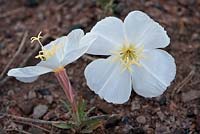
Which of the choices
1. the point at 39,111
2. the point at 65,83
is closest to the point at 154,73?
the point at 65,83

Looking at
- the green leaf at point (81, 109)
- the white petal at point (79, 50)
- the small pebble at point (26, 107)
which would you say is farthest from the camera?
the small pebble at point (26, 107)

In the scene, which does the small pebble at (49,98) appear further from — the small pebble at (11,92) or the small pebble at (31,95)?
the small pebble at (11,92)

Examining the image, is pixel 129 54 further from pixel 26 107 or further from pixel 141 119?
pixel 26 107

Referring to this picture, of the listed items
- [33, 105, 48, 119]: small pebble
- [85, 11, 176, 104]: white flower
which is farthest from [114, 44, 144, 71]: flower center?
[33, 105, 48, 119]: small pebble

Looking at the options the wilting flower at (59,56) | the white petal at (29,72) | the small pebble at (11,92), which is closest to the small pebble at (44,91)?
the small pebble at (11,92)

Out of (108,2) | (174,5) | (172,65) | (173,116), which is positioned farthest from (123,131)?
(174,5)

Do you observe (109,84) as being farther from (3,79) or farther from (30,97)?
(3,79)

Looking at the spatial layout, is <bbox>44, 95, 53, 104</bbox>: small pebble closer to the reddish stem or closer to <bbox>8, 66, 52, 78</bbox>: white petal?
the reddish stem
